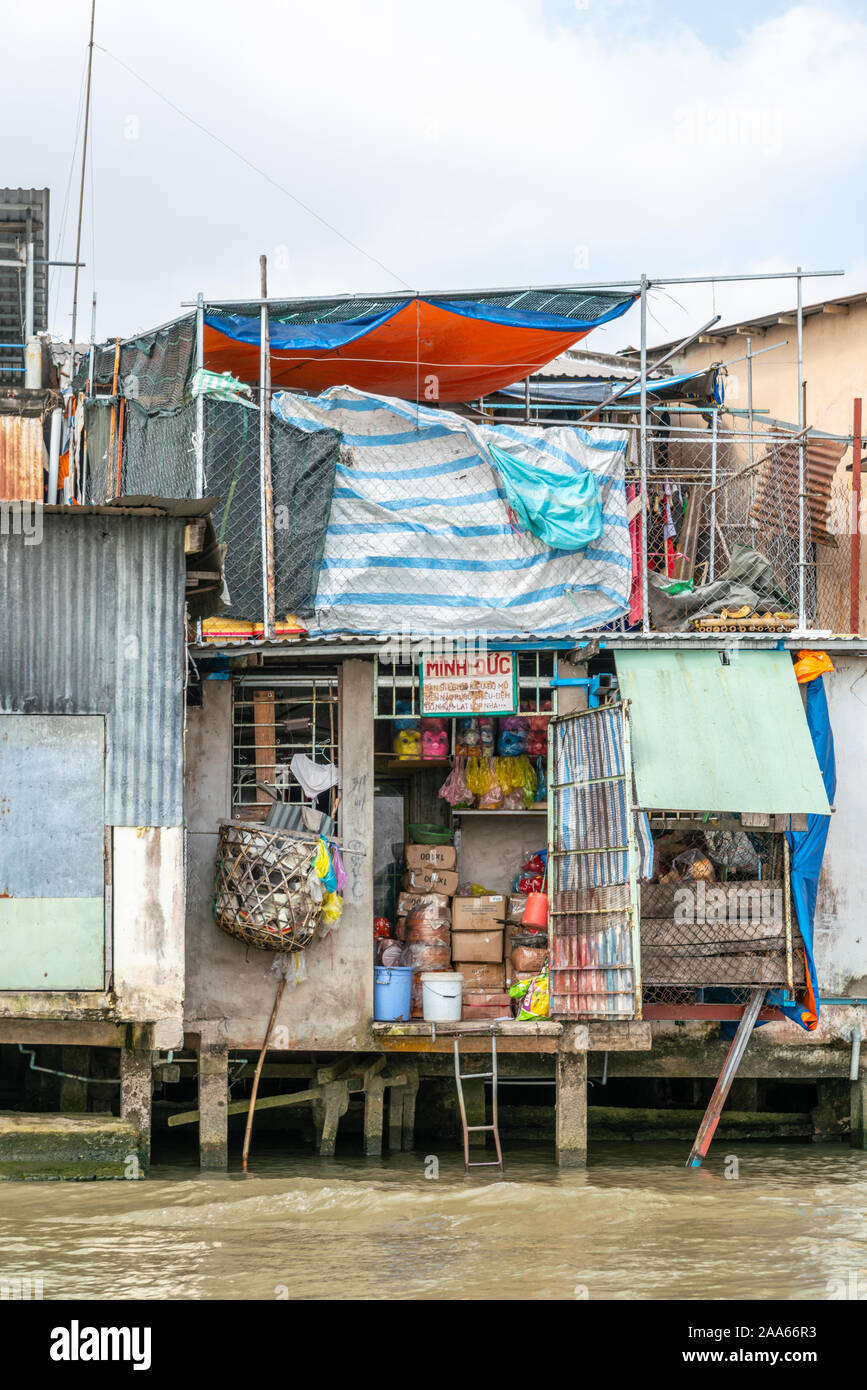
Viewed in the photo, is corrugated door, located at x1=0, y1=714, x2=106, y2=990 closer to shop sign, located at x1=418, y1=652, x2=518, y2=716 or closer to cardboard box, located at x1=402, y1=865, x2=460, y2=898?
shop sign, located at x1=418, y1=652, x2=518, y2=716

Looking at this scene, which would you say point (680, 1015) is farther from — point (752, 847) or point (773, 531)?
point (773, 531)

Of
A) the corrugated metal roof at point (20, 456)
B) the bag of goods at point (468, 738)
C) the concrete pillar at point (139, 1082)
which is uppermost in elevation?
the corrugated metal roof at point (20, 456)

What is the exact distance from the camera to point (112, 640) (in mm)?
12023

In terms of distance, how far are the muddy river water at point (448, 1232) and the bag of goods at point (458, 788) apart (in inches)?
125

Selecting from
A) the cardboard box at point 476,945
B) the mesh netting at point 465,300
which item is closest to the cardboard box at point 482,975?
the cardboard box at point 476,945

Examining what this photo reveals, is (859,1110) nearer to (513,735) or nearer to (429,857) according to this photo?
(429,857)

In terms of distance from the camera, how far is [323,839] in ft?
42.4

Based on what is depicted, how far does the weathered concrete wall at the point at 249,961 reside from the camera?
13062 mm

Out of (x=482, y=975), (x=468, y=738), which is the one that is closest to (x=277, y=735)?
(x=468, y=738)

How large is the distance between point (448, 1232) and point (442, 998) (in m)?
2.77
